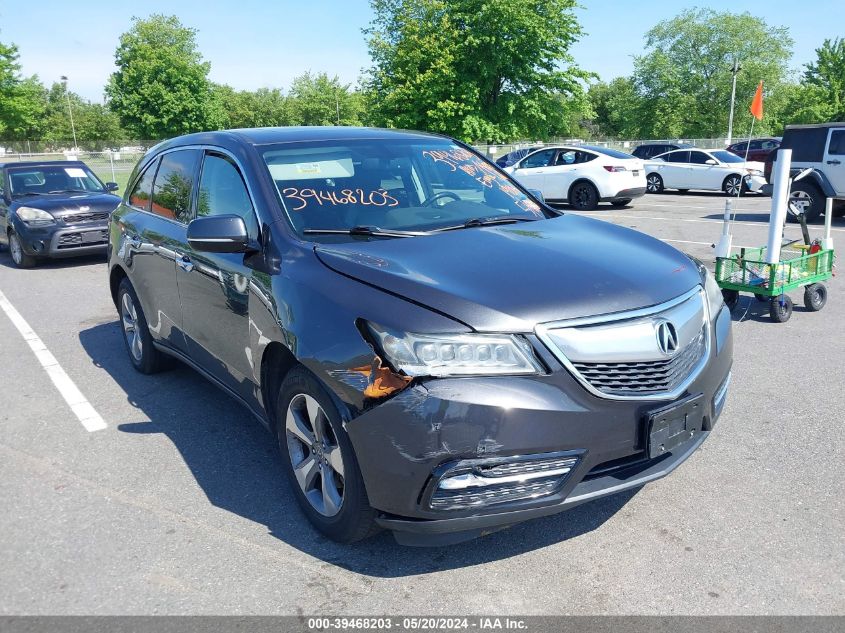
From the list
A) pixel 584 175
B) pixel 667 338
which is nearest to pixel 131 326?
pixel 667 338

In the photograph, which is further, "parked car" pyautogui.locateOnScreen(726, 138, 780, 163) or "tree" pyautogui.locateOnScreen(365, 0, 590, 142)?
"tree" pyautogui.locateOnScreen(365, 0, 590, 142)

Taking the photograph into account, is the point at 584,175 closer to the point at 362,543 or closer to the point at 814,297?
the point at 814,297

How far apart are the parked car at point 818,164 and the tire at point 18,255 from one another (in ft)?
43.2

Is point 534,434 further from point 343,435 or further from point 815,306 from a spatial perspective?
point 815,306

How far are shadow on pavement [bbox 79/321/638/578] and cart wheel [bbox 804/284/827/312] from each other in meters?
4.66

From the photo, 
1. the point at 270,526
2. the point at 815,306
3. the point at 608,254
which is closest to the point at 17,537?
the point at 270,526

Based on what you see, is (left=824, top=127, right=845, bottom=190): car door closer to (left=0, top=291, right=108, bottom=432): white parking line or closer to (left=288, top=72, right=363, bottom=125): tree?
(left=0, top=291, right=108, bottom=432): white parking line

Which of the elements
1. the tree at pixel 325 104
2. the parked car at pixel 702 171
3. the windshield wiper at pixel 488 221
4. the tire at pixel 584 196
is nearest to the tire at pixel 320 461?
the windshield wiper at pixel 488 221

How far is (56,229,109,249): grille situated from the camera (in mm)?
11047

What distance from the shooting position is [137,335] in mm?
5605

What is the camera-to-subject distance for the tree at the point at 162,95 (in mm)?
57031

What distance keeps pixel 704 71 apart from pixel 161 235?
68750 millimetres

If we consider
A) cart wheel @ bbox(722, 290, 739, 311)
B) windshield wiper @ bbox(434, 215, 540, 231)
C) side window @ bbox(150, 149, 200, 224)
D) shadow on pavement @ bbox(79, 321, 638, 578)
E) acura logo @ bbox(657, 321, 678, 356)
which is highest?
side window @ bbox(150, 149, 200, 224)

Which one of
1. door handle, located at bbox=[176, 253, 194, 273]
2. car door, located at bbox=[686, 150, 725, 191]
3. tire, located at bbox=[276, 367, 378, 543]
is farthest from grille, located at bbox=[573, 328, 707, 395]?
car door, located at bbox=[686, 150, 725, 191]
